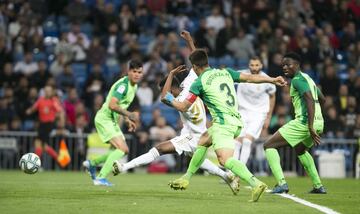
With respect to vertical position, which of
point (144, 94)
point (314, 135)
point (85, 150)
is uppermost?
point (314, 135)

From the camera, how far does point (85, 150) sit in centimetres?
2662

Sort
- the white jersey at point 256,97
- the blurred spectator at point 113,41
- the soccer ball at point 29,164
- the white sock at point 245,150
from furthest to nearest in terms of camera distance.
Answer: the blurred spectator at point 113,41 < the white jersey at point 256,97 < the white sock at point 245,150 < the soccer ball at point 29,164

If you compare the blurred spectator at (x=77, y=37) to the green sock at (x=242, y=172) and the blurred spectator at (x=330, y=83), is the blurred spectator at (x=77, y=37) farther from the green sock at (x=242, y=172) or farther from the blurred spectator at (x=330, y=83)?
the green sock at (x=242, y=172)

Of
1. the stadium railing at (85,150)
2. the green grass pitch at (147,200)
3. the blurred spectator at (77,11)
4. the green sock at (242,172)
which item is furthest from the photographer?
the blurred spectator at (77,11)

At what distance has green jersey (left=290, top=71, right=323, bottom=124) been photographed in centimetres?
1505

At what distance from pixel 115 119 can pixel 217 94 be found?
184 inches

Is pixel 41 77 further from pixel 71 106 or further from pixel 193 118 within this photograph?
pixel 193 118

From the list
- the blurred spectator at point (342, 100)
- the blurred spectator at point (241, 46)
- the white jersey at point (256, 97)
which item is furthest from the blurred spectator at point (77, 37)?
the white jersey at point (256, 97)

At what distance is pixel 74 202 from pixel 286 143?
13.9 ft

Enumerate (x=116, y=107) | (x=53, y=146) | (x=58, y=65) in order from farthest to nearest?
(x=58, y=65), (x=53, y=146), (x=116, y=107)

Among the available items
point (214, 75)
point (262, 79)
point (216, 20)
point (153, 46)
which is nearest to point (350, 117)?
point (216, 20)

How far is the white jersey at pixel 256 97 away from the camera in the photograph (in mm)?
19656

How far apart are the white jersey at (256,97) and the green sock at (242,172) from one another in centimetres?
644

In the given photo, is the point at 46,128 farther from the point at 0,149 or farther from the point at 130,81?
the point at 130,81
